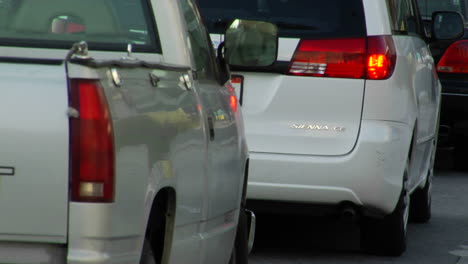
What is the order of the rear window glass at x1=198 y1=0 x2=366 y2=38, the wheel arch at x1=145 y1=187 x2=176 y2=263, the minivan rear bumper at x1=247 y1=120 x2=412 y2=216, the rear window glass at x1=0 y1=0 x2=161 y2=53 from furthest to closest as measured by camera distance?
the rear window glass at x1=198 y1=0 x2=366 y2=38 < the minivan rear bumper at x1=247 y1=120 x2=412 y2=216 < the rear window glass at x1=0 y1=0 x2=161 y2=53 < the wheel arch at x1=145 y1=187 x2=176 y2=263

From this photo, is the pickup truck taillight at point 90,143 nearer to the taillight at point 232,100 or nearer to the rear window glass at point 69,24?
the rear window glass at point 69,24

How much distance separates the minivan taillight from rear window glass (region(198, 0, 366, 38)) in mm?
57

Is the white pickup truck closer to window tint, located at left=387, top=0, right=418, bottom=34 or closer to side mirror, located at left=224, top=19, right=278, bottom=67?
side mirror, located at left=224, top=19, right=278, bottom=67

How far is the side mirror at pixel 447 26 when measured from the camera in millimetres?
9991

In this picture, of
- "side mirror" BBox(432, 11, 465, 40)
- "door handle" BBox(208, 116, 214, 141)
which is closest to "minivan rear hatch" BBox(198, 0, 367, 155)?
"door handle" BBox(208, 116, 214, 141)

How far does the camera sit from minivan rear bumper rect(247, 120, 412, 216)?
25.0ft

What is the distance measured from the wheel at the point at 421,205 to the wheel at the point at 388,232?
1.60 metres

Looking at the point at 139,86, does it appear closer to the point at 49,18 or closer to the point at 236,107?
the point at 49,18

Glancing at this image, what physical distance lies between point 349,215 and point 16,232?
12.9 feet

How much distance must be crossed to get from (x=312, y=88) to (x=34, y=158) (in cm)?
381

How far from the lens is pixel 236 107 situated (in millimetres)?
6426

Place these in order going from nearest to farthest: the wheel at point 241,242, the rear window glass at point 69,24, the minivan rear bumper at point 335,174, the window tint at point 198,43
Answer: the rear window glass at point 69,24, the window tint at point 198,43, the wheel at point 241,242, the minivan rear bumper at point 335,174

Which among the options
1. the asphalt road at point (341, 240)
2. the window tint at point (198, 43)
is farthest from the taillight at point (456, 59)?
the window tint at point (198, 43)

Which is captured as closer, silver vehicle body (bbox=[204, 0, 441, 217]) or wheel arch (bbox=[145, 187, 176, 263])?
wheel arch (bbox=[145, 187, 176, 263])
